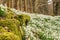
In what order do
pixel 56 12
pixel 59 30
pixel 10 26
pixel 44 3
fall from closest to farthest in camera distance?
1. pixel 10 26
2. pixel 59 30
3. pixel 56 12
4. pixel 44 3

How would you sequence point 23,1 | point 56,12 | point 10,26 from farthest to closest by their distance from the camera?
point 56,12
point 23,1
point 10,26

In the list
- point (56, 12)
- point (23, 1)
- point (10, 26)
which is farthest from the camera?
point (56, 12)

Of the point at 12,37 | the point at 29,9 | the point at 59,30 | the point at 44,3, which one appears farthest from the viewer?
the point at 44,3

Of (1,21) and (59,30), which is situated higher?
(1,21)

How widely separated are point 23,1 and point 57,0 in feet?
22.6

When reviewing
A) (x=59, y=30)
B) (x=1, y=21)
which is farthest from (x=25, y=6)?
(x=1, y=21)

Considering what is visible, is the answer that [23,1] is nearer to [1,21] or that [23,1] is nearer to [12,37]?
[1,21]

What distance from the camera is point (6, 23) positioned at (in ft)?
18.5

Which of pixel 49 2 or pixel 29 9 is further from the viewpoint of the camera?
pixel 49 2

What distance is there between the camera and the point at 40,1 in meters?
25.8

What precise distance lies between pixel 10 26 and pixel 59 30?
590cm

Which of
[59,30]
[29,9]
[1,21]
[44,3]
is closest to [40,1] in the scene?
[44,3]

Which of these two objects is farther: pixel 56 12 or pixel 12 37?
pixel 56 12

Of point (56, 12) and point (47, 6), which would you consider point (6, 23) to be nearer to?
point (56, 12)
